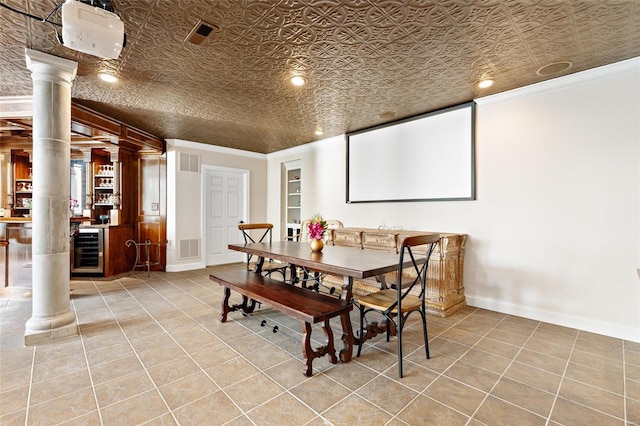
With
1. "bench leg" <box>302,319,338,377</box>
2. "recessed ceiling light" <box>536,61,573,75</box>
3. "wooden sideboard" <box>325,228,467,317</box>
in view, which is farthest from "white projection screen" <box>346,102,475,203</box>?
"bench leg" <box>302,319,338,377</box>

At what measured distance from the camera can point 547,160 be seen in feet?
10.2

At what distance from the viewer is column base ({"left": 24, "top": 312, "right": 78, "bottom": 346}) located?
8.34ft

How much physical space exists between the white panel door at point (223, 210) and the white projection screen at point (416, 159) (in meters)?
2.88

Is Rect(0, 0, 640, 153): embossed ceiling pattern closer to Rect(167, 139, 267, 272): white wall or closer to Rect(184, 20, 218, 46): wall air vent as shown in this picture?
Rect(184, 20, 218, 46): wall air vent

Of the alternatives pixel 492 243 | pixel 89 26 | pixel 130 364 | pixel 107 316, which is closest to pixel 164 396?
pixel 130 364

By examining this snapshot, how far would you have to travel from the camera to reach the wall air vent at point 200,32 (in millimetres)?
2108

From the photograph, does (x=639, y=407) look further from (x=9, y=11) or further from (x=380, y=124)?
(x=9, y=11)

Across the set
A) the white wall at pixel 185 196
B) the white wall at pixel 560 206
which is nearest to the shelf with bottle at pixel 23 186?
the white wall at pixel 185 196

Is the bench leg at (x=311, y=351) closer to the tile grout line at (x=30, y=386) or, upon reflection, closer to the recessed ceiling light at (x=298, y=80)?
the tile grout line at (x=30, y=386)

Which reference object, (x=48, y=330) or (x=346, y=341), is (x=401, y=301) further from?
(x=48, y=330)

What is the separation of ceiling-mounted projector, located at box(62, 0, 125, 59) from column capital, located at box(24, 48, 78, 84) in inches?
41.8

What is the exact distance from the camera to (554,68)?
2771 millimetres

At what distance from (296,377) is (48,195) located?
2.74 metres

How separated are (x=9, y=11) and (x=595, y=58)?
4.70 m
